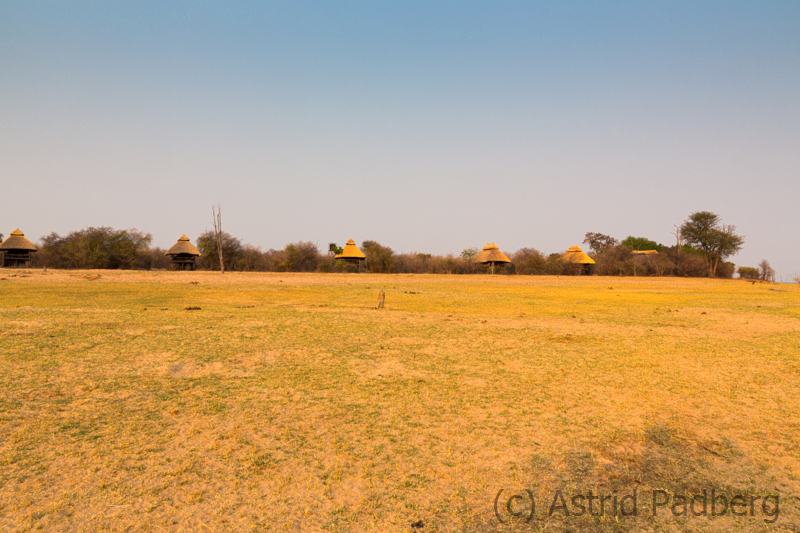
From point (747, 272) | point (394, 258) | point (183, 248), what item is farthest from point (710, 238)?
point (183, 248)

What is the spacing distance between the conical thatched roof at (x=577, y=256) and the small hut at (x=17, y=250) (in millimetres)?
52202

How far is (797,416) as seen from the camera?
159 inches

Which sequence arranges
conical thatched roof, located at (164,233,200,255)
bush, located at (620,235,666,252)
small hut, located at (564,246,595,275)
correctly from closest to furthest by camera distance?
conical thatched roof, located at (164,233,200,255)
small hut, located at (564,246,595,275)
bush, located at (620,235,666,252)

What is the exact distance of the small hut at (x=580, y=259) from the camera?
48431 millimetres

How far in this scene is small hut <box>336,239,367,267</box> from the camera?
4828cm

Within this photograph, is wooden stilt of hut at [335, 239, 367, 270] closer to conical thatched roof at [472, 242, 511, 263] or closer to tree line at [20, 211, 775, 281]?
tree line at [20, 211, 775, 281]

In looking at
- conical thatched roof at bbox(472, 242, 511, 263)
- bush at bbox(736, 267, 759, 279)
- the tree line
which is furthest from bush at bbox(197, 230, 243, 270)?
bush at bbox(736, 267, 759, 279)

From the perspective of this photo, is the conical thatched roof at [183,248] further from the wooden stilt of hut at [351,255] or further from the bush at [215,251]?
the wooden stilt of hut at [351,255]

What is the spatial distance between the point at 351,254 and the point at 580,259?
24.7m

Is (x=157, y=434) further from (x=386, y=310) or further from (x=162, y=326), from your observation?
(x=386, y=310)

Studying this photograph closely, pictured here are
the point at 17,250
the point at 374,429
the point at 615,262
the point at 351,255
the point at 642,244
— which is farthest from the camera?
the point at 642,244

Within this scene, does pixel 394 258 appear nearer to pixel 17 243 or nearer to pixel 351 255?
pixel 351 255

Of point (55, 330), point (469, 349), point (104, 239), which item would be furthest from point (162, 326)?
point (104, 239)

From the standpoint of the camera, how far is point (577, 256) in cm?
4922
